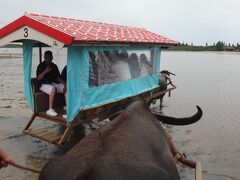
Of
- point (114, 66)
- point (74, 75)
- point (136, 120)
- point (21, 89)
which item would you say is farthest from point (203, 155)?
point (21, 89)

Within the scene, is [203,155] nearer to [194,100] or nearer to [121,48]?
[121,48]

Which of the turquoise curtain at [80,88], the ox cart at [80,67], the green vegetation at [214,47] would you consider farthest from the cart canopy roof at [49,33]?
the green vegetation at [214,47]

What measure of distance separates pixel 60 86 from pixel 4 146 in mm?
1508

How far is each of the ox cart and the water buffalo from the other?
216cm

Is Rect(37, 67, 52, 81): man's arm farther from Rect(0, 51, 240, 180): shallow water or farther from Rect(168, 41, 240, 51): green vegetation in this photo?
Rect(168, 41, 240, 51): green vegetation

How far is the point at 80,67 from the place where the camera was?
538cm

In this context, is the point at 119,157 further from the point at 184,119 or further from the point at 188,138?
the point at 188,138

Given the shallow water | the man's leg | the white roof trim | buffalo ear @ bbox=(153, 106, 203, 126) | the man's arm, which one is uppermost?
the white roof trim

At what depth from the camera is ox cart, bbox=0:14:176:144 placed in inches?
208

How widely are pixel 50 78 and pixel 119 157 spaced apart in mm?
4303

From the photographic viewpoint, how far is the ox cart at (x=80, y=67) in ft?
17.3

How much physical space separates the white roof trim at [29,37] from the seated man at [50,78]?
2.64 feet

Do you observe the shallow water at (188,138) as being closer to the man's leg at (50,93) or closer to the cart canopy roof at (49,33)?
the man's leg at (50,93)

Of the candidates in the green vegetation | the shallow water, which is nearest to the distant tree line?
the green vegetation
